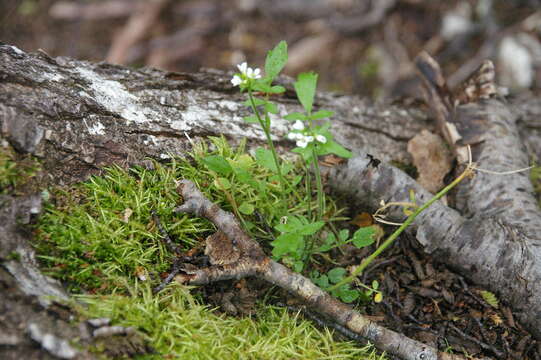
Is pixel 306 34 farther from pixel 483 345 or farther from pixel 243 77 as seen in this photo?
pixel 483 345

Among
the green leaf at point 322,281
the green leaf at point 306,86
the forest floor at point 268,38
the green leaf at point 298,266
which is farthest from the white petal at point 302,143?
the forest floor at point 268,38

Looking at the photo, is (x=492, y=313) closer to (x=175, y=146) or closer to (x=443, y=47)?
(x=175, y=146)

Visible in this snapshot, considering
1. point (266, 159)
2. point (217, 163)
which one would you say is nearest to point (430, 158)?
point (266, 159)

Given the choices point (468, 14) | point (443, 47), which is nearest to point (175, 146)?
point (443, 47)

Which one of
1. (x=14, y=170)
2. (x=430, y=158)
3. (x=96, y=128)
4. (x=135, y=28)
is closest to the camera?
(x=14, y=170)

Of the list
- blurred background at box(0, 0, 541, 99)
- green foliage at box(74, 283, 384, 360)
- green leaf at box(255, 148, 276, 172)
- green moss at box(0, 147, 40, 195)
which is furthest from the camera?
blurred background at box(0, 0, 541, 99)

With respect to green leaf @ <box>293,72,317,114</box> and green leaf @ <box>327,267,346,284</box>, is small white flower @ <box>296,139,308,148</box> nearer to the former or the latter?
green leaf @ <box>293,72,317,114</box>

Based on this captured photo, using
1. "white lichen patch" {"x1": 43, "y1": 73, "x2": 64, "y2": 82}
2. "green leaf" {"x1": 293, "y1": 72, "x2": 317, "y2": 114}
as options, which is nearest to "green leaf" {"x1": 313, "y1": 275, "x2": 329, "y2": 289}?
"green leaf" {"x1": 293, "y1": 72, "x2": 317, "y2": 114}
